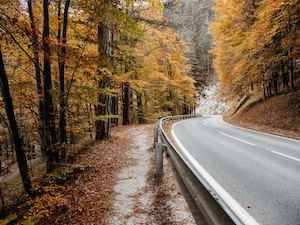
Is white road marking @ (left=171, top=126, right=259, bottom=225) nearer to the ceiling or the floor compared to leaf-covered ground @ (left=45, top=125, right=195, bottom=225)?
nearer to the ceiling

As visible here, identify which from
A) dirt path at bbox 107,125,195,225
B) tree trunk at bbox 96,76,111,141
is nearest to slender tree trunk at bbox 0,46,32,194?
dirt path at bbox 107,125,195,225

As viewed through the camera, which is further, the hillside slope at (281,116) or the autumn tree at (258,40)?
the hillside slope at (281,116)

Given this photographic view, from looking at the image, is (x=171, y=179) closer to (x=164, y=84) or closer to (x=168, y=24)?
(x=168, y=24)

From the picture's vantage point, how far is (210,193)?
6.95 feet

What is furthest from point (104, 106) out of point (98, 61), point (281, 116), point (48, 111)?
point (281, 116)

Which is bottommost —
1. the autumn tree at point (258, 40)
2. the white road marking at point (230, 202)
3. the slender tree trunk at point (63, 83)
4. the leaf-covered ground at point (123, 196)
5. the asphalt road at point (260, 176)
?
the leaf-covered ground at point (123, 196)

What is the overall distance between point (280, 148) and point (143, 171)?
6.07 metres

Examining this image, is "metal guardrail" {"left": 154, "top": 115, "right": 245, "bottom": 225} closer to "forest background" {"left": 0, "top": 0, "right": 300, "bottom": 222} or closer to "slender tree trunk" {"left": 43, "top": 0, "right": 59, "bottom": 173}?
"forest background" {"left": 0, "top": 0, "right": 300, "bottom": 222}

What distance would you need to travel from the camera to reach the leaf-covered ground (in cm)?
341

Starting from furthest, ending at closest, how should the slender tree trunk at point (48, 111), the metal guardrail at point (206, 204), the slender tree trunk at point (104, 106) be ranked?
the slender tree trunk at point (104, 106)
the slender tree trunk at point (48, 111)
the metal guardrail at point (206, 204)

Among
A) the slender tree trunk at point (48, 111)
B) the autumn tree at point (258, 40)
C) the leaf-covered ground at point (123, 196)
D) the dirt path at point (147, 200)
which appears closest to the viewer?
the dirt path at point (147, 200)

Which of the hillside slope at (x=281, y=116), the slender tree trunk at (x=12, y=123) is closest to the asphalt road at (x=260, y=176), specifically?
the slender tree trunk at (x=12, y=123)

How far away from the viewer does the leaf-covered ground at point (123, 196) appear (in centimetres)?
341

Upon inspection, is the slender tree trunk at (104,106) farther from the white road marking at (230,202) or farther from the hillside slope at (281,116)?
the hillside slope at (281,116)
